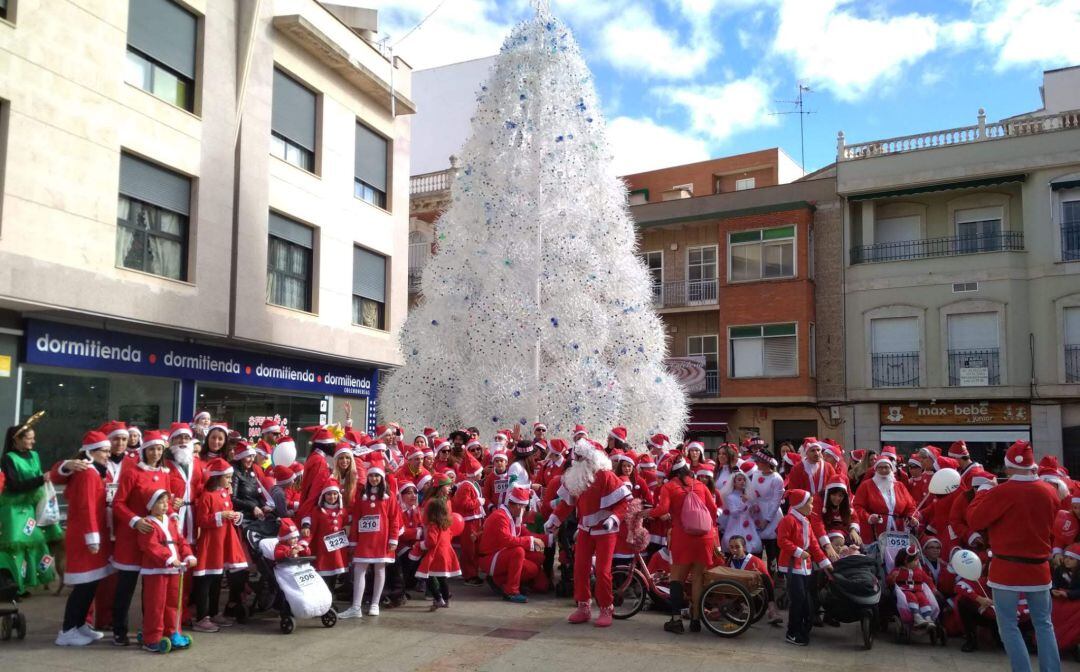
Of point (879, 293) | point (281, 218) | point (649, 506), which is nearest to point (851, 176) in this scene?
point (879, 293)

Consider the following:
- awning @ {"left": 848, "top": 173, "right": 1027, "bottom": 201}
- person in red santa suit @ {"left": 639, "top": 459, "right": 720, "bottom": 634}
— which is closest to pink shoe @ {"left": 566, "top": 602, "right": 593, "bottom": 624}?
person in red santa suit @ {"left": 639, "top": 459, "right": 720, "bottom": 634}

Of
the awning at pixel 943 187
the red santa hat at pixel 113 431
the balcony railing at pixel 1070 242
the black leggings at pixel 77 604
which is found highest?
the awning at pixel 943 187

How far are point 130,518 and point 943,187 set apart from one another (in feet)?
88.1

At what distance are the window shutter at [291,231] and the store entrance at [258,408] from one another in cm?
344

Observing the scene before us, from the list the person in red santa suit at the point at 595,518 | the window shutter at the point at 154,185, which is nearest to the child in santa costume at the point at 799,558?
the person in red santa suit at the point at 595,518

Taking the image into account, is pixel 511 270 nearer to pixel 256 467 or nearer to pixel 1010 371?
pixel 256 467

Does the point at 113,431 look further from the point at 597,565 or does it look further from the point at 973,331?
the point at 973,331

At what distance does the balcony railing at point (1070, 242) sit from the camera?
26453mm

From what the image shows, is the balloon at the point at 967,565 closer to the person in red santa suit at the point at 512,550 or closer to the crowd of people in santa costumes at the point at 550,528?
the crowd of people in santa costumes at the point at 550,528

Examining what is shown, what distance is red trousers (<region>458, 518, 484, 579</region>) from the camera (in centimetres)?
1177

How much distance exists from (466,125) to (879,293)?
19.7 meters

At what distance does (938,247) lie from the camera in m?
28.5

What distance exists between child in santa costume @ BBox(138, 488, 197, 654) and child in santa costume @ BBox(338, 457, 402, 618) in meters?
1.97

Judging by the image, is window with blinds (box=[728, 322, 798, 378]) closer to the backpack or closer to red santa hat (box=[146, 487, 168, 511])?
the backpack
